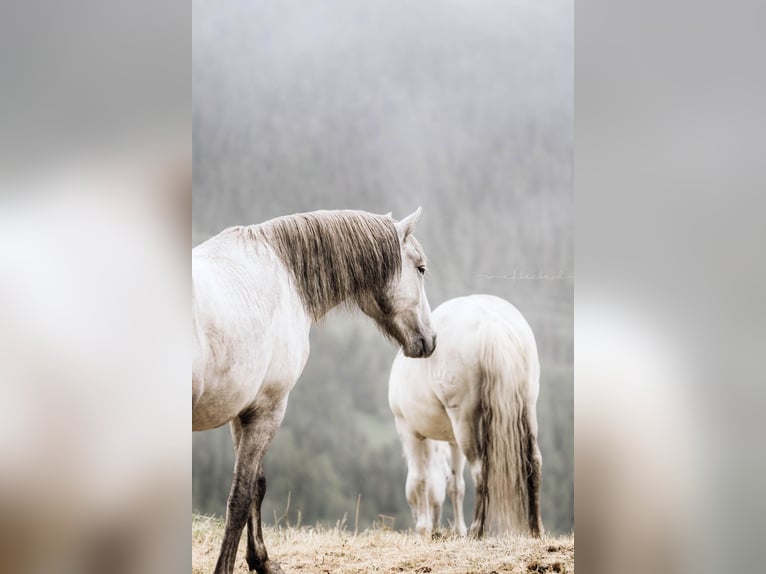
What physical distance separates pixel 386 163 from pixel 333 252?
333mm

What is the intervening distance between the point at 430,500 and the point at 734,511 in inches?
38.3

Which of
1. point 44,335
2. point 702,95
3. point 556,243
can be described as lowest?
point 44,335

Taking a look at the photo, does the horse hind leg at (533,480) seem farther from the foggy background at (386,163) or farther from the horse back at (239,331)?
the horse back at (239,331)

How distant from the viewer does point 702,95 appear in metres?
2.19

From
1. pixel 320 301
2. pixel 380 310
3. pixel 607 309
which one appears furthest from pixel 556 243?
pixel 320 301

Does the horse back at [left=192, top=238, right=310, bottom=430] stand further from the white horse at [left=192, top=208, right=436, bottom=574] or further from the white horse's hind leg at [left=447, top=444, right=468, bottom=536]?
the white horse's hind leg at [left=447, top=444, right=468, bottom=536]

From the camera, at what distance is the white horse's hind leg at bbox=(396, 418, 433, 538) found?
2.12 meters

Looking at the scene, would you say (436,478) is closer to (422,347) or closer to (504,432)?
(504,432)

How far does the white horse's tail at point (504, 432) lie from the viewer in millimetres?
2137

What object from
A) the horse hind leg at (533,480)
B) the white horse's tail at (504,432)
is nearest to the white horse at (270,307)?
the white horse's tail at (504,432)

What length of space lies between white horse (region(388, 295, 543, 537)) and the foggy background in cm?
4

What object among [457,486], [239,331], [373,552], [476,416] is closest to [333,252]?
[239,331]

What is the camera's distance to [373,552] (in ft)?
6.88

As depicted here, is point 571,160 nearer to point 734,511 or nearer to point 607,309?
point 607,309
